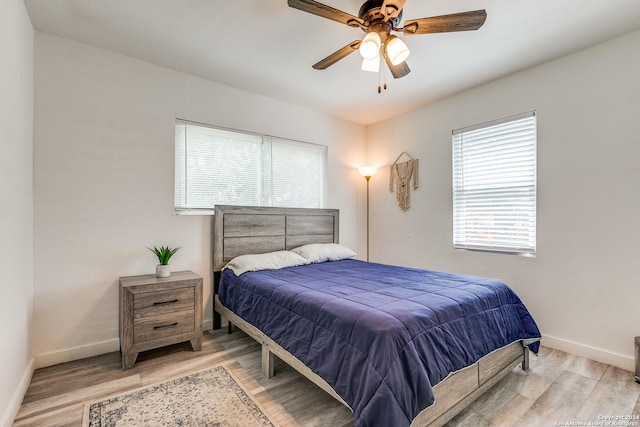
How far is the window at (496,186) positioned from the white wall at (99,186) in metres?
2.87

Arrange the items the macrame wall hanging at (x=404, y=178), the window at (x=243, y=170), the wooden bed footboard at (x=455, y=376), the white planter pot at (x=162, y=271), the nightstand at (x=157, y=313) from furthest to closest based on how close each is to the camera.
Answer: the macrame wall hanging at (x=404, y=178), the window at (x=243, y=170), the white planter pot at (x=162, y=271), the nightstand at (x=157, y=313), the wooden bed footboard at (x=455, y=376)

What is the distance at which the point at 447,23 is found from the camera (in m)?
1.75

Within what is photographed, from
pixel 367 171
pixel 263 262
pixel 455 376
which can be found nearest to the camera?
pixel 455 376

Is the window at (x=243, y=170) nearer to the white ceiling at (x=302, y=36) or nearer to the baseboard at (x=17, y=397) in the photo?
the white ceiling at (x=302, y=36)

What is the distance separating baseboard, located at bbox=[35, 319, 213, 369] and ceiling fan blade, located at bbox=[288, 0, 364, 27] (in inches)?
117

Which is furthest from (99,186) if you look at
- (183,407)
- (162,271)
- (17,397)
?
(183,407)

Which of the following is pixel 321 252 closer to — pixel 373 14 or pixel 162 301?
pixel 162 301

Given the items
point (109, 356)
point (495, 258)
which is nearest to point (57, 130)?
point (109, 356)

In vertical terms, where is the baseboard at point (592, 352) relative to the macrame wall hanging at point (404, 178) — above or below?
below

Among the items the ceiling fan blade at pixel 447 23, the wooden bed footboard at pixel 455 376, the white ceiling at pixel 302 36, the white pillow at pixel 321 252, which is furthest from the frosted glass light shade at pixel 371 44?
the white pillow at pixel 321 252

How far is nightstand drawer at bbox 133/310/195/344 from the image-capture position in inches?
91.4

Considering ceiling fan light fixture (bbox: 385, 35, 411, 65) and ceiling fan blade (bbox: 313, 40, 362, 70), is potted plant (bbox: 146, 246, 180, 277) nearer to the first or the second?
ceiling fan blade (bbox: 313, 40, 362, 70)

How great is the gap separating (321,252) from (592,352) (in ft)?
8.42

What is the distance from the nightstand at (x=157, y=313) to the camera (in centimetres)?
229
